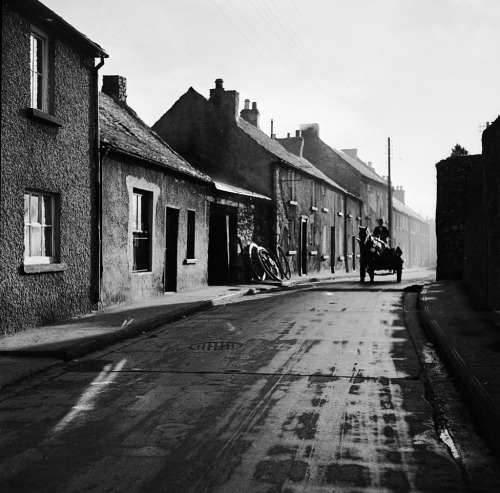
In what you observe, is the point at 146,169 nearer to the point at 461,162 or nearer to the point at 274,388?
the point at 274,388

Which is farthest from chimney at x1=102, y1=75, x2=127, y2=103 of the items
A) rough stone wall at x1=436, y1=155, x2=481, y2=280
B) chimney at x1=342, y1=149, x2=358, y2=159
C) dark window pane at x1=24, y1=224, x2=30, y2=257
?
chimney at x1=342, y1=149, x2=358, y2=159

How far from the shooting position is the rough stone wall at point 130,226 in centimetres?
1254

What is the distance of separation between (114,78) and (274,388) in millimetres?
14924

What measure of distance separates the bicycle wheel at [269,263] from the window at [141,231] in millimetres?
8063

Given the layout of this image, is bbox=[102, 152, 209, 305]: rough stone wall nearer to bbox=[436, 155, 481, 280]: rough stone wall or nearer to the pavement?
the pavement

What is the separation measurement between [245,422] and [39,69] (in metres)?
7.72

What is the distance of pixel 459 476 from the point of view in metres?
3.70

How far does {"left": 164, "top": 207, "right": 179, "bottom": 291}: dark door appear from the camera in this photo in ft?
54.1

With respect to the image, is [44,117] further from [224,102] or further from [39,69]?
[224,102]

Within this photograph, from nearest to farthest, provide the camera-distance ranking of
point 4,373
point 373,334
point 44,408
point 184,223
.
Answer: point 44,408
point 4,373
point 373,334
point 184,223

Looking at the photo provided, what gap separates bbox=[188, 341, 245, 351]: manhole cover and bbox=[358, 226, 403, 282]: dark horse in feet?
42.5

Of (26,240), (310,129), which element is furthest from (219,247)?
(310,129)

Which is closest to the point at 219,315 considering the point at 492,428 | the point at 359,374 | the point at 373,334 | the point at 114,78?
the point at 373,334

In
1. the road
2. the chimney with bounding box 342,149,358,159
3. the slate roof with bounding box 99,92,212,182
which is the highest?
the chimney with bounding box 342,149,358,159
